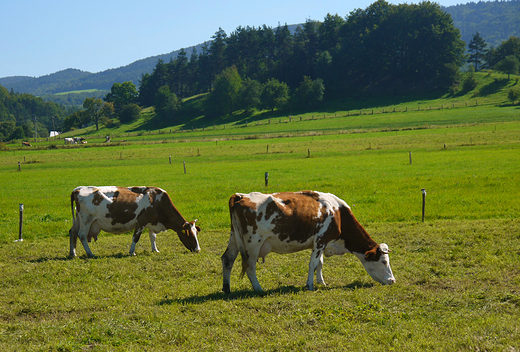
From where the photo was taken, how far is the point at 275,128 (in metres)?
106

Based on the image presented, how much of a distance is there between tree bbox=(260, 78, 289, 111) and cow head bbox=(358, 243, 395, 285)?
408 ft

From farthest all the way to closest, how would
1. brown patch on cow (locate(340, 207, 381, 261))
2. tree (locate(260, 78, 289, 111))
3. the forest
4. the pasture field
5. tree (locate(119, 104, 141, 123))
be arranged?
tree (locate(119, 104, 141, 123)) < the forest < tree (locate(260, 78, 289, 111)) < brown patch on cow (locate(340, 207, 381, 261)) < the pasture field

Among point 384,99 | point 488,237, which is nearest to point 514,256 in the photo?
point 488,237

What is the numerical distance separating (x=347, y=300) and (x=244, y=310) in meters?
2.35

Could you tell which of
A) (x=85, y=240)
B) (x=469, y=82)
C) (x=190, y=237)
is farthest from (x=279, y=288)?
(x=469, y=82)

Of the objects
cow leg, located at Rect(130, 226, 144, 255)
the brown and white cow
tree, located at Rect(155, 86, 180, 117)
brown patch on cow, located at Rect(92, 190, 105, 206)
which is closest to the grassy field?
cow leg, located at Rect(130, 226, 144, 255)

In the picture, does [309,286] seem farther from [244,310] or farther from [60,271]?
[60,271]

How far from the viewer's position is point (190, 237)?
14.5 meters

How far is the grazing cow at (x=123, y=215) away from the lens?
14422 mm

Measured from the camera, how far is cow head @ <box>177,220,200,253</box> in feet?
47.4

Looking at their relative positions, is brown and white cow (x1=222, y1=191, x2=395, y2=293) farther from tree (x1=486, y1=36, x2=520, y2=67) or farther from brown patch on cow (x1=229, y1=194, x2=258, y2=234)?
tree (x1=486, y1=36, x2=520, y2=67)

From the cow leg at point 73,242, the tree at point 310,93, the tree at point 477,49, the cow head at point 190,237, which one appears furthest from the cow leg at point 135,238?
the tree at point 477,49

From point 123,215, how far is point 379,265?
8.73 m

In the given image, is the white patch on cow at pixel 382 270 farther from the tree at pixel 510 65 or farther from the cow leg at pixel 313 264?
the tree at pixel 510 65
